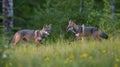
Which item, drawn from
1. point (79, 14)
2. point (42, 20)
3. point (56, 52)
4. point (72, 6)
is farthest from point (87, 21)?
point (56, 52)

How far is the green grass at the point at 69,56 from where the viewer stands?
11.7 m

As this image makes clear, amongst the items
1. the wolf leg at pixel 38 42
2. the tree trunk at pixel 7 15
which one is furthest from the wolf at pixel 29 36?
the tree trunk at pixel 7 15

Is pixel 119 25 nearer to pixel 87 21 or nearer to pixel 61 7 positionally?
pixel 87 21

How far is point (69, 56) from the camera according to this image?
12766 mm

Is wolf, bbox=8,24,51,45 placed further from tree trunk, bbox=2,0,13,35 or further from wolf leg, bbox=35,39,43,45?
tree trunk, bbox=2,0,13,35

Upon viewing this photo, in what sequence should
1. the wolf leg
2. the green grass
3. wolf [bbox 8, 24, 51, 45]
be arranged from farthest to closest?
1. wolf [bbox 8, 24, 51, 45]
2. the wolf leg
3. the green grass

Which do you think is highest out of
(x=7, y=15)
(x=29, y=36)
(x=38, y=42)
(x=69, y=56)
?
(x=7, y=15)

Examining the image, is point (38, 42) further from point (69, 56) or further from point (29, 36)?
point (69, 56)

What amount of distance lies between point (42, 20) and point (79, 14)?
360cm

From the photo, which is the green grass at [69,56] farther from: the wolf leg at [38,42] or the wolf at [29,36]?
the wolf at [29,36]

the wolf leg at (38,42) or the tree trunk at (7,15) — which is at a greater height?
the tree trunk at (7,15)

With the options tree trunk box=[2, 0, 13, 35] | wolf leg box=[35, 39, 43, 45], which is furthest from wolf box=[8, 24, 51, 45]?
tree trunk box=[2, 0, 13, 35]

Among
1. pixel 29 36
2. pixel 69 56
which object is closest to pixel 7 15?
pixel 29 36

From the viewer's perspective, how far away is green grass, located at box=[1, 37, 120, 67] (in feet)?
38.5
